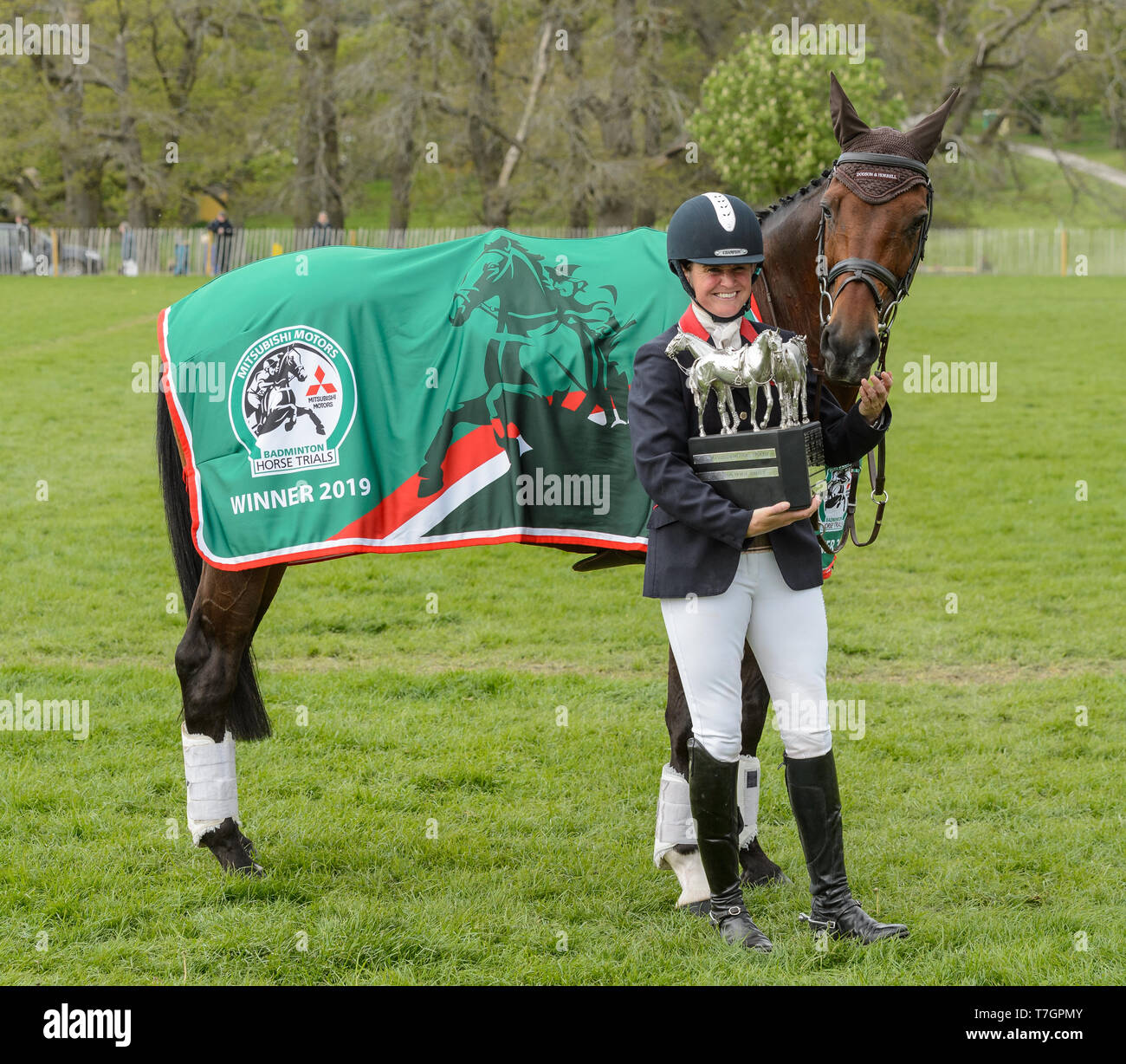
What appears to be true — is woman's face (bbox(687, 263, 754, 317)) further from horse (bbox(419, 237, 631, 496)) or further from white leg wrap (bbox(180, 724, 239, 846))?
white leg wrap (bbox(180, 724, 239, 846))

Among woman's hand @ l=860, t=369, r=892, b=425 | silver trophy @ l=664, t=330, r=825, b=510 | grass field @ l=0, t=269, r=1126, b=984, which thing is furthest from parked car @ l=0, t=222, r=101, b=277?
woman's hand @ l=860, t=369, r=892, b=425

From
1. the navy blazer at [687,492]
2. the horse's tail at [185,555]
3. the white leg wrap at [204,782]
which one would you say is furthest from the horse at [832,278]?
the horse's tail at [185,555]

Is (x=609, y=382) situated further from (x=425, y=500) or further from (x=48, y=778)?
(x=48, y=778)

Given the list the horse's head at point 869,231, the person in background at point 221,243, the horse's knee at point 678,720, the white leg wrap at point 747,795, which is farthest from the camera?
the person in background at point 221,243

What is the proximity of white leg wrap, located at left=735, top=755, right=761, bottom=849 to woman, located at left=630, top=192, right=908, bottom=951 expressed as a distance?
574 millimetres

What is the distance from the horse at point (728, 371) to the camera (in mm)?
3453

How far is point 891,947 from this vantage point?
12.3 feet

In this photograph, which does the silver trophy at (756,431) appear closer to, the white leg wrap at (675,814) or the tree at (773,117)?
the white leg wrap at (675,814)

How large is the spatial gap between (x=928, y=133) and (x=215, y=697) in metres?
3.09

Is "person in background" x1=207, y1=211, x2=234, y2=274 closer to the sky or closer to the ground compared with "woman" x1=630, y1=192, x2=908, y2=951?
closer to the sky

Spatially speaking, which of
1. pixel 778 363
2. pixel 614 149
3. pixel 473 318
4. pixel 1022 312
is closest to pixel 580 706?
pixel 473 318

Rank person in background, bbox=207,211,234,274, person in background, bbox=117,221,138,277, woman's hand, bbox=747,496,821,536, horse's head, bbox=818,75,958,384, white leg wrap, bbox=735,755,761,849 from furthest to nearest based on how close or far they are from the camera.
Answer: person in background, bbox=117,221,138,277, person in background, bbox=207,211,234,274, white leg wrap, bbox=735,755,761,849, horse's head, bbox=818,75,958,384, woman's hand, bbox=747,496,821,536

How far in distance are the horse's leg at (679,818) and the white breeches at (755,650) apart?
44 centimetres

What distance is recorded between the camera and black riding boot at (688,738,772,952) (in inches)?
144
